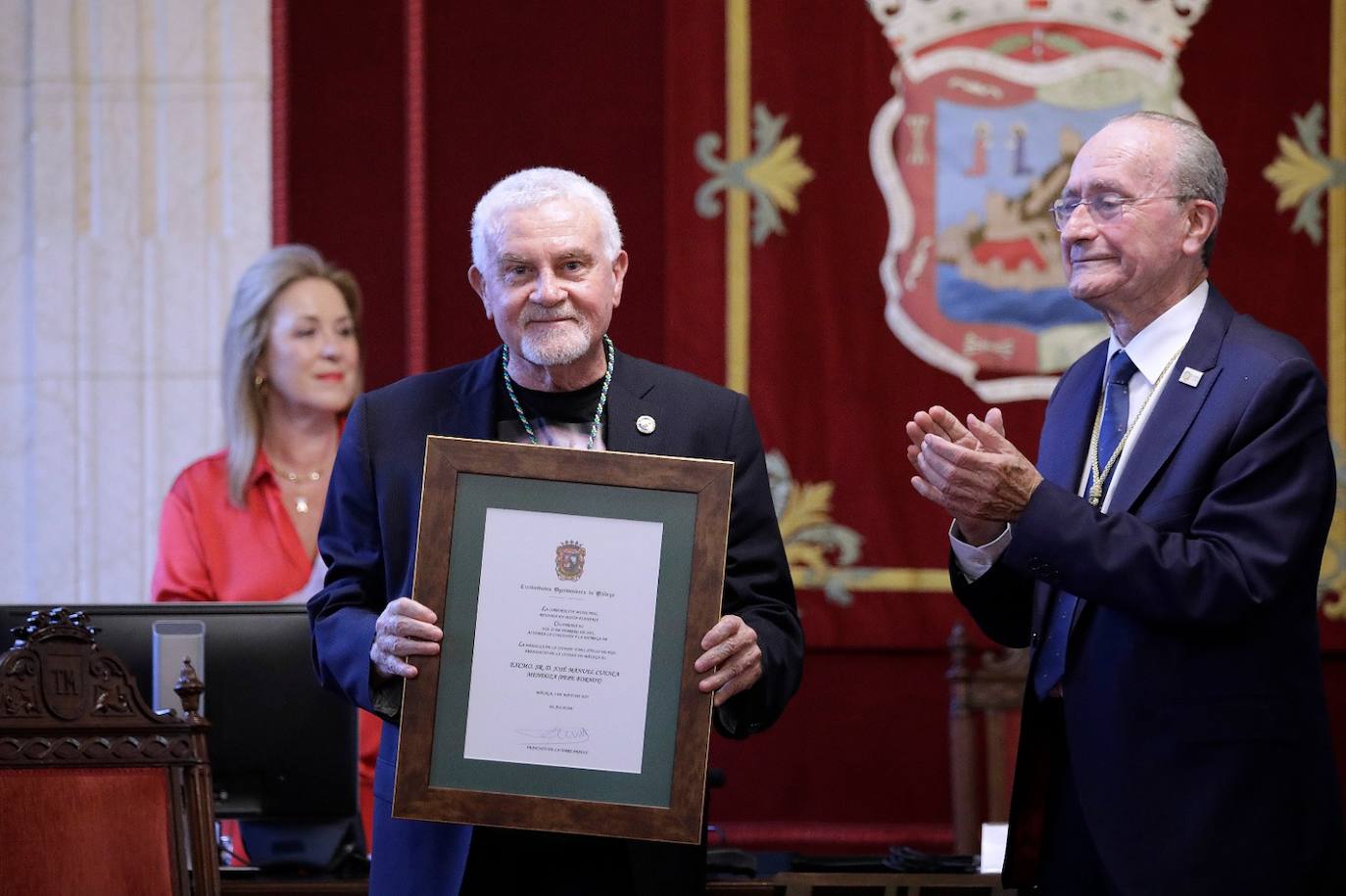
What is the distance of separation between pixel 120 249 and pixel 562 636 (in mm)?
3182

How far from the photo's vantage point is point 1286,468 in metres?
2.36

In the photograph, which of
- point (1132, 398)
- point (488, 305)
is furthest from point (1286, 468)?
point (488, 305)

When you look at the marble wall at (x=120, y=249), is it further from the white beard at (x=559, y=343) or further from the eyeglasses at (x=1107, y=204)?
the eyeglasses at (x=1107, y=204)

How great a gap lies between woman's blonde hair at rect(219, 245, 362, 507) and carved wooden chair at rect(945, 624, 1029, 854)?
1660mm

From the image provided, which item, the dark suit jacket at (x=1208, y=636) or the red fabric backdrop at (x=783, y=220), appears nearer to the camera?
the dark suit jacket at (x=1208, y=636)

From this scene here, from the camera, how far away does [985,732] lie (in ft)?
13.8

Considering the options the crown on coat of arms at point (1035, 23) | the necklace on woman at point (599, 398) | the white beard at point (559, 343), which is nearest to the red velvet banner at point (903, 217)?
the crown on coat of arms at point (1035, 23)

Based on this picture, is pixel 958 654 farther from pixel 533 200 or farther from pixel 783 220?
pixel 533 200

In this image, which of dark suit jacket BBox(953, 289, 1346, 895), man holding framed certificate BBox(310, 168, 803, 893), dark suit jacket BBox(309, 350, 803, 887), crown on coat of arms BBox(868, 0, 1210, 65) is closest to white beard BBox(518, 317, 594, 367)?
man holding framed certificate BBox(310, 168, 803, 893)

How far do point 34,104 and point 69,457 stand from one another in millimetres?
1051

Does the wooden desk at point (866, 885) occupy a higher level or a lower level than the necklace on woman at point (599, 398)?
lower

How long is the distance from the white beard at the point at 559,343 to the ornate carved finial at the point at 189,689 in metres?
0.75

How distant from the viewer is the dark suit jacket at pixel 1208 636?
229 cm

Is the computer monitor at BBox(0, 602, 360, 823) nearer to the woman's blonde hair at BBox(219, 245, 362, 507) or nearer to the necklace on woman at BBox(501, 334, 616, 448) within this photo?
the necklace on woman at BBox(501, 334, 616, 448)
